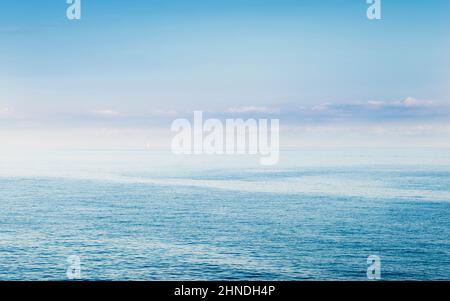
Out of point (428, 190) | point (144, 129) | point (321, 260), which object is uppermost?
point (144, 129)

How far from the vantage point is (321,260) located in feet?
138

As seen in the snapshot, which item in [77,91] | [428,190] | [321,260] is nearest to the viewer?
[321,260]

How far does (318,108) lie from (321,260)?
33277 millimetres

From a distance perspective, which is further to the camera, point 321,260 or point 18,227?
point 18,227

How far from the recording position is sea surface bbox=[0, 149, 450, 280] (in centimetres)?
4038

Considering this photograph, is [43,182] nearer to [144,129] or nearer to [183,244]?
[144,129]

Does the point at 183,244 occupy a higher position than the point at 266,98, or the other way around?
the point at 266,98

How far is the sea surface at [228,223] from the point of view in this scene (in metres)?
40.4

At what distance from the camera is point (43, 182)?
8312 centimetres

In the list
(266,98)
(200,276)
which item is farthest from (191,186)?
(200,276)

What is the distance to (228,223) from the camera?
197 feet
